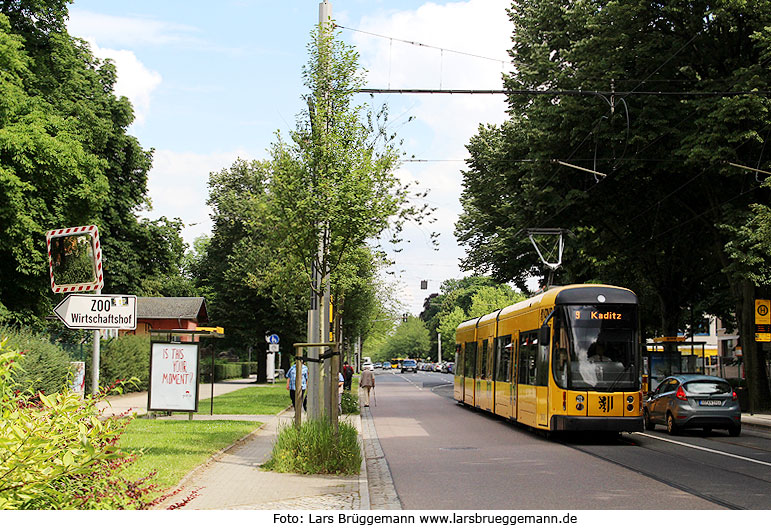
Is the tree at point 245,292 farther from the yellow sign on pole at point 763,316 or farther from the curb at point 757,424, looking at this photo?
the curb at point 757,424

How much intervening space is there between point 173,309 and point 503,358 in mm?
44365

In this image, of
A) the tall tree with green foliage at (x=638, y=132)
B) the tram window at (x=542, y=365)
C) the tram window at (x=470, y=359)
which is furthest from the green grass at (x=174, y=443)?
the tall tree with green foliage at (x=638, y=132)

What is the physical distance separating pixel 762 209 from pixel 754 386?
8.46m

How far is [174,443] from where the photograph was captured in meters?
16.6

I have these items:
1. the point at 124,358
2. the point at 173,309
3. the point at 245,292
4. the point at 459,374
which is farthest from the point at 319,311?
the point at 173,309

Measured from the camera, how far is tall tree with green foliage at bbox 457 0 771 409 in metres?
26.0

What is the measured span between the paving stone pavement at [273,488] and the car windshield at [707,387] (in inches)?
390

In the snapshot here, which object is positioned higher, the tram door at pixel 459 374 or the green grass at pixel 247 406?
the tram door at pixel 459 374

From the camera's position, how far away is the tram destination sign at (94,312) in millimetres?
10523

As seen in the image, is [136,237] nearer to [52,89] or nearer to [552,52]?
[52,89]

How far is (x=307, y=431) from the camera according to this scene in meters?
13.0

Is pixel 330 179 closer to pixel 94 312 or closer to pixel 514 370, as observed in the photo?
pixel 94 312
